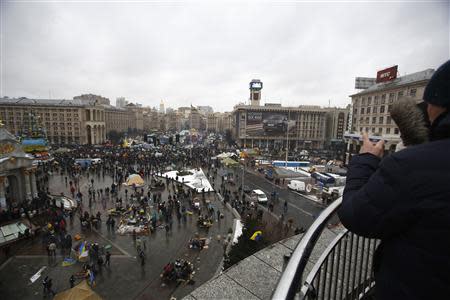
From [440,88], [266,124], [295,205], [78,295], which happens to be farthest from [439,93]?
[266,124]

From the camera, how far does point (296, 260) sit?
1.52 metres

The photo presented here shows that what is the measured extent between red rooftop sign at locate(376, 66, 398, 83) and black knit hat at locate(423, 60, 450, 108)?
4957 centimetres

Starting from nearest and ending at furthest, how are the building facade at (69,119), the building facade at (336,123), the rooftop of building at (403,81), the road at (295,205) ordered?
the road at (295,205) < the rooftop of building at (403,81) < the building facade at (69,119) < the building facade at (336,123)

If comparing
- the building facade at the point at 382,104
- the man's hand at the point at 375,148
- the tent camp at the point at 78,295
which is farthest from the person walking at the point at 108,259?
the building facade at the point at 382,104

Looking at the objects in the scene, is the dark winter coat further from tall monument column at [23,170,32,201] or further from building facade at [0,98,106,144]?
building facade at [0,98,106,144]

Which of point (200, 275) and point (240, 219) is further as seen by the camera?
point (240, 219)

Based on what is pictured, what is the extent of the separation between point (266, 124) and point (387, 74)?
113 feet

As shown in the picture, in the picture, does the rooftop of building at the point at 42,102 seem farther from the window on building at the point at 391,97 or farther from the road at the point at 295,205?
the window on building at the point at 391,97

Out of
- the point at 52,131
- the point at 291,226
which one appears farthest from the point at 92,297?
the point at 52,131

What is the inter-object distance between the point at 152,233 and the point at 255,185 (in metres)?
17.0

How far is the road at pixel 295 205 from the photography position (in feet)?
64.0

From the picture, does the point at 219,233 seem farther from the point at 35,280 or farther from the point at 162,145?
the point at 162,145

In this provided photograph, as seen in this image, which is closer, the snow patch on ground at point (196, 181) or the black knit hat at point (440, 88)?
the black knit hat at point (440, 88)

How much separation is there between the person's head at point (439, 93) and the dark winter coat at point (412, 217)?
0.07 m
